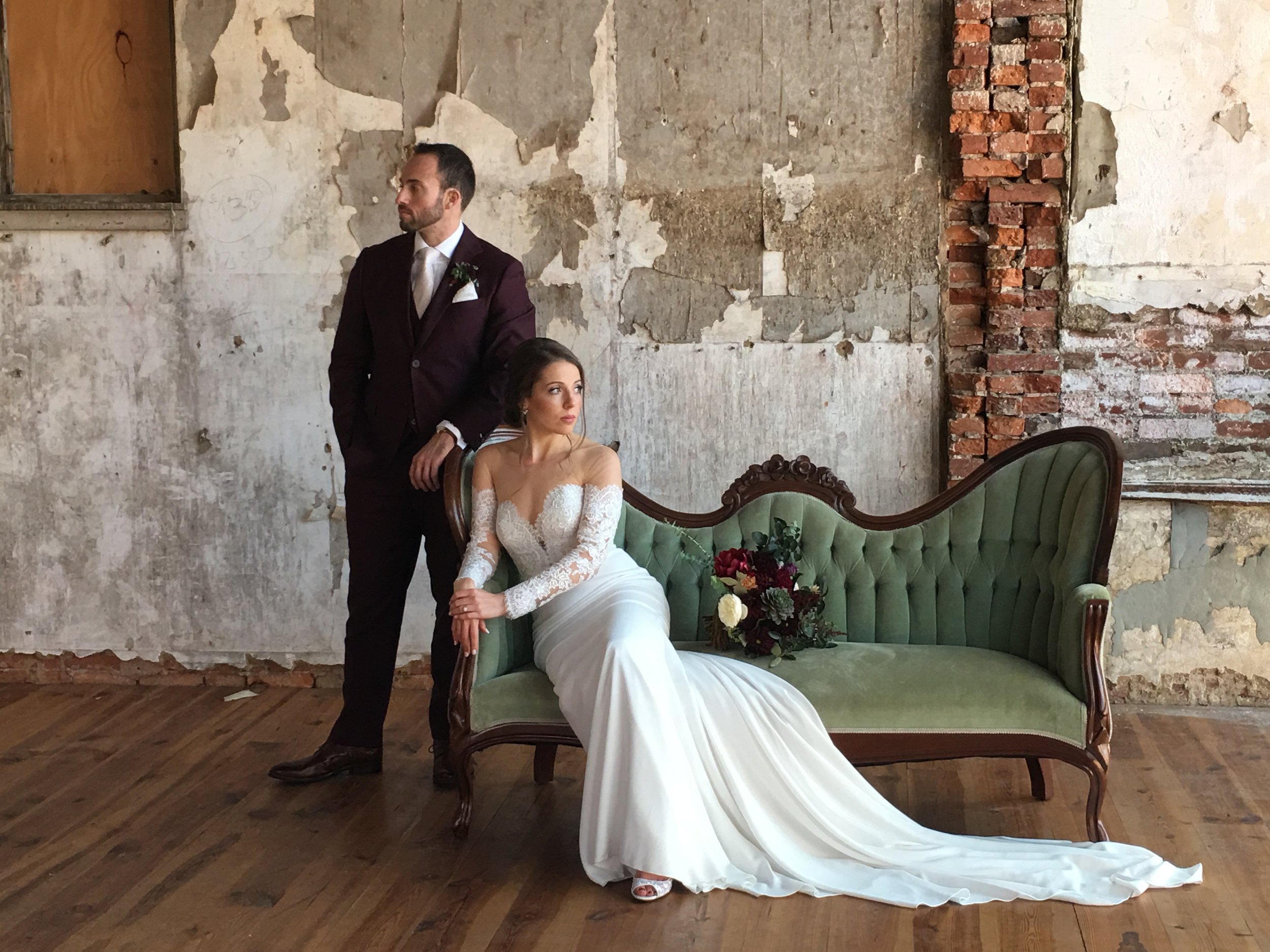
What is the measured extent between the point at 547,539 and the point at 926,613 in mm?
1205

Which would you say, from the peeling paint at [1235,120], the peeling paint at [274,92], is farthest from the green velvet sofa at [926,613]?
the peeling paint at [274,92]

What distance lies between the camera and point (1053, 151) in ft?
14.8

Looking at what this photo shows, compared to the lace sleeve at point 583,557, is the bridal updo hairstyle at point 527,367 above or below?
above

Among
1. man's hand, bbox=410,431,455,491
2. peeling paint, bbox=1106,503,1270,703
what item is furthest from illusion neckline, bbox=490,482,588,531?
peeling paint, bbox=1106,503,1270,703

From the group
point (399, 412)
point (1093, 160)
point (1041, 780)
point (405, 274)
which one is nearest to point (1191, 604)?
point (1041, 780)

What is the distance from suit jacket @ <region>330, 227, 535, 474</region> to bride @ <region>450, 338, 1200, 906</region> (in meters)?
0.36

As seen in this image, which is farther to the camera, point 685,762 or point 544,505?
point 544,505

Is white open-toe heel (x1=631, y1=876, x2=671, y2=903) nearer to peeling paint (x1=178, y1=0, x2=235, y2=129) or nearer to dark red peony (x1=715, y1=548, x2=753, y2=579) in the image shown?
dark red peony (x1=715, y1=548, x2=753, y2=579)

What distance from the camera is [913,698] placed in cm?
323

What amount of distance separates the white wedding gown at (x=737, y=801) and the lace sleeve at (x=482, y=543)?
0.51 ft

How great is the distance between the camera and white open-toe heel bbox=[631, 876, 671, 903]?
9.68ft

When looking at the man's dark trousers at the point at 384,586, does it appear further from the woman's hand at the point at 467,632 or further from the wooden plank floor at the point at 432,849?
the woman's hand at the point at 467,632

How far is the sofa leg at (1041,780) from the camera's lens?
3.66 meters

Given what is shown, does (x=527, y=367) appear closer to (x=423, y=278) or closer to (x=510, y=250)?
(x=423, y=278)
